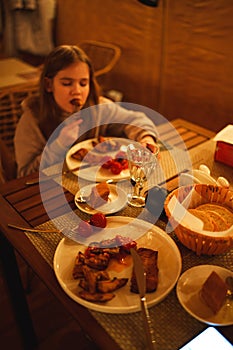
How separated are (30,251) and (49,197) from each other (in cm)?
25

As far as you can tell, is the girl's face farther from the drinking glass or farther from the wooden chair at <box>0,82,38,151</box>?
the wooden chair at <box>0,82,38,151</box>

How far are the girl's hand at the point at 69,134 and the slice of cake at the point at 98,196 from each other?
0.44 metres

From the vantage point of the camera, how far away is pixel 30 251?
936mm

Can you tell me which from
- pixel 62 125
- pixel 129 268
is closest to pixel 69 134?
pixel 62 125

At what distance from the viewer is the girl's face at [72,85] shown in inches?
60.8

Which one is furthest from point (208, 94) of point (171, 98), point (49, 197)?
point (49, 197)

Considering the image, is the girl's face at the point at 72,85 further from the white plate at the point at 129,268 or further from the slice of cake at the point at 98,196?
the white plate at the point at 129,268

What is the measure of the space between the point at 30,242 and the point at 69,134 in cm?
65

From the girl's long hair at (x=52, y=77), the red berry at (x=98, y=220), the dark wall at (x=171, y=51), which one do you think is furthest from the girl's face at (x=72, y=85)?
the dark wall at (x=171, y=51)

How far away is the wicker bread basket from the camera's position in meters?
0.85

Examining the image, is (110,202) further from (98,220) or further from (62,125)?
(62,125)

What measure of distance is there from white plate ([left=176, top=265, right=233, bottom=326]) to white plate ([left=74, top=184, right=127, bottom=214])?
0.32 m

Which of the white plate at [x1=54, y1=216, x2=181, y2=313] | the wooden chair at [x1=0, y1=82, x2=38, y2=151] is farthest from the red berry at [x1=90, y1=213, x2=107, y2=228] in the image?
the wooden chair at [x1=0, y1=82, x2=38, y2=151]

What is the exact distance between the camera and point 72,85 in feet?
5.10
